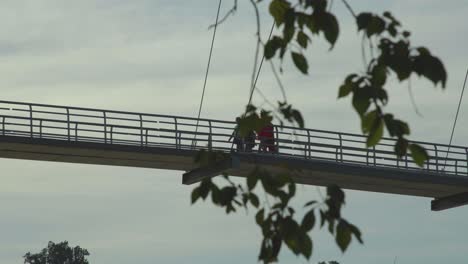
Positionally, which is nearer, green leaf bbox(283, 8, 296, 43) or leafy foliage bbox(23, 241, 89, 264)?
green leaf bbox(283, 8, 296, 43)

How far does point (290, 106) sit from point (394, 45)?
0.69 metres

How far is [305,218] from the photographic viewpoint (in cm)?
598

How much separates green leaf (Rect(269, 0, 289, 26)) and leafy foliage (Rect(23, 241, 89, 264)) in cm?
16214

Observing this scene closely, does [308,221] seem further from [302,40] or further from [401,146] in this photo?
[302,40]

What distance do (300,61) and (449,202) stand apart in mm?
39502

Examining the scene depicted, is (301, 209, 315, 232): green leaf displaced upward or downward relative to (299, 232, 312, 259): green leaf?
upward

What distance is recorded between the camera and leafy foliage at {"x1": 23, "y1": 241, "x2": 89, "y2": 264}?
550ft

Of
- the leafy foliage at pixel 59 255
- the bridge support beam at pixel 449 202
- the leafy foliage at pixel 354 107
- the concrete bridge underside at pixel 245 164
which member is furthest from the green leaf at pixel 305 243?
the leafy foliage at pixel 59 255

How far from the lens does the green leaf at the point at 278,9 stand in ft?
21.4

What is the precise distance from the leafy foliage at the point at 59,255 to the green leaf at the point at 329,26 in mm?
162710

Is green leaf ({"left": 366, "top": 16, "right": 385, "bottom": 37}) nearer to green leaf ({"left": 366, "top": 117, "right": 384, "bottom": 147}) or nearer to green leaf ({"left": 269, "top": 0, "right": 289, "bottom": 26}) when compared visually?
green leaf ({"left": 366, "top": 117, "right": 384, "bottom": 147})

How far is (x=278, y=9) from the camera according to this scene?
21.6ft

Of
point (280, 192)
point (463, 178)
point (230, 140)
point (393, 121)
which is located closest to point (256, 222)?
point (280, 192)

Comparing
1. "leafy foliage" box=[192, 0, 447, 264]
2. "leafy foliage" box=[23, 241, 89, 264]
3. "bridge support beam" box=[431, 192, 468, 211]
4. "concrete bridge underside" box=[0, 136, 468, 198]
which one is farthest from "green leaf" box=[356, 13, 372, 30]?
"leafy foliage" box=[23, 241, 89, 264]
